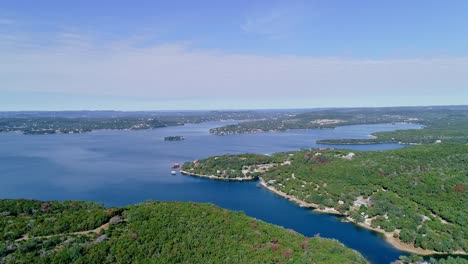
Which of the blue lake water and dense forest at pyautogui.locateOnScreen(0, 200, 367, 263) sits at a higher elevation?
dense forest at pyautogui.locateOnScreen(0, 200, 367, 263)

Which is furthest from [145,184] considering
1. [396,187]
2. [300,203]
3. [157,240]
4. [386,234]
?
[396,187]

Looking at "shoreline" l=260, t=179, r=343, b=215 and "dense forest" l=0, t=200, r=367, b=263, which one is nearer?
"dense forest" l=0, t=200, r=367, b=263


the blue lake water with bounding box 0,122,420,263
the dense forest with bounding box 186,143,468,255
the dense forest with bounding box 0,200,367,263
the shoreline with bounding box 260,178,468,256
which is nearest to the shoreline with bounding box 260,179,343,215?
the shoreline with bounding box 260,178,468,256

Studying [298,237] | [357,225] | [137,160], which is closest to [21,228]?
[298,237]

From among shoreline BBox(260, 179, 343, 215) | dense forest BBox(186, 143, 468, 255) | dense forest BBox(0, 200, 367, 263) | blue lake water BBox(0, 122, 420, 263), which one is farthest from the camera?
shoreline BBox(260, 179, 343, 215)

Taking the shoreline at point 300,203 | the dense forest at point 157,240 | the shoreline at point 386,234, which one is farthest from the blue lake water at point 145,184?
the dense forest at point 157,240

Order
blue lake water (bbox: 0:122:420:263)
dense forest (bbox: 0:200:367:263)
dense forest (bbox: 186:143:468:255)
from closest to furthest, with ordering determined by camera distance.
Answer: dense forest (bbox: 0:200:367:263)
dense forest (bbox: 186:143:468:255)
blue lake water (bbox: 0:122:420:263)

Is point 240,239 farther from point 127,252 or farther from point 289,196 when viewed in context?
point 289,196

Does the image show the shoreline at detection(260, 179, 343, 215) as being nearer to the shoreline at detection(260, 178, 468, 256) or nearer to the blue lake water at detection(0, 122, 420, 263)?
the shoreline at detection(260, 178, 468, 256)
